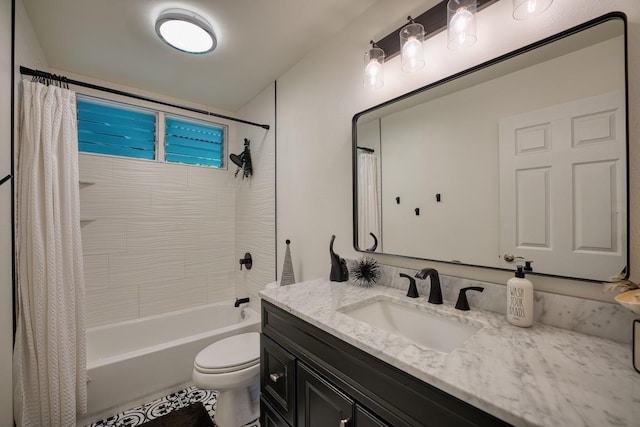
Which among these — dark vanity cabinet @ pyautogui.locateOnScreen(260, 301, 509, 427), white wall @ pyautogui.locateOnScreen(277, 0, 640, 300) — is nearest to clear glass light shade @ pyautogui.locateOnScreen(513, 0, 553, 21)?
white wall @ pyautogui.locateOnScreen(277, 0, 640, 300)

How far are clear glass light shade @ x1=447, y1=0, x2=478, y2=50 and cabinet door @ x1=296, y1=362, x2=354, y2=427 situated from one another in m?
1.41

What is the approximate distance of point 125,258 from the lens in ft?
7.91

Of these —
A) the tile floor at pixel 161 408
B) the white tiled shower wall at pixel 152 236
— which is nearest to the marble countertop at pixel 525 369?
the tile floor at pixel 161 408

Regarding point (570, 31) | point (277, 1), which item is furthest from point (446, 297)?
point (277, 1)

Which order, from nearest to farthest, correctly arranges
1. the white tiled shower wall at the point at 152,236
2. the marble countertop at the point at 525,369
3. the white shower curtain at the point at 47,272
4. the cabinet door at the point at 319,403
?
the marble countertop at the point at 525,369 < the cabinet door at the point at 319,403 < the white shower curtain at the point at 47,272 < the white tiled shower wall at the point at 152,236

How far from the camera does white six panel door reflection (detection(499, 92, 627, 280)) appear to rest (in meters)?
0.79

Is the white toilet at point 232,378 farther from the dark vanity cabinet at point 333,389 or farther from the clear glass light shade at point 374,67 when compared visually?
the clear glass light shade at point 374,67

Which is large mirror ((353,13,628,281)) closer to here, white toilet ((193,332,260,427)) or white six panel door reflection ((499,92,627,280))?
white six panel door reflection ((499,92,627,280))

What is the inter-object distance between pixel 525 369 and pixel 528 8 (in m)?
1.14

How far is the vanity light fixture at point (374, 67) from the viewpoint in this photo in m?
1.37

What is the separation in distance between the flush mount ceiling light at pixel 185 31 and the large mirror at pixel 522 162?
123cm

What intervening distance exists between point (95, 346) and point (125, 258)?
74 centimetres

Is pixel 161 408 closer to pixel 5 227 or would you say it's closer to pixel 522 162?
pixel 5 227

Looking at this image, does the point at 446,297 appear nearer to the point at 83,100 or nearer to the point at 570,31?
the point at 570,31
